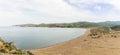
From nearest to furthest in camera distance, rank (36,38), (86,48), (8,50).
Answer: (8,50) < (86,48) < (36,38)

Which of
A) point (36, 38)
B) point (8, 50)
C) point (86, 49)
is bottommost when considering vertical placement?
point (36, 38)

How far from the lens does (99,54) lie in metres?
26.5

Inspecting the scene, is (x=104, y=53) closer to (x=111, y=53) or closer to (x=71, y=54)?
(x=111, y=53)

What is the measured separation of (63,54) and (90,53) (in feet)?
11.2

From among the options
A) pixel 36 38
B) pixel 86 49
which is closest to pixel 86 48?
pixel 86 49

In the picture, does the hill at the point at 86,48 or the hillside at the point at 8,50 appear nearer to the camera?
the hillside at the point at 8,50

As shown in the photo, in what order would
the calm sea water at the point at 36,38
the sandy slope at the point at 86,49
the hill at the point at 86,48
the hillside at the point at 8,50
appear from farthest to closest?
the calm sea water at the point at 36,38, the hill at the point at 86,48, the sandy slope at the point at 86,49, the hillside at the point at 8,50

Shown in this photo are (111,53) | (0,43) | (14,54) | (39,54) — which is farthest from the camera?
(39,54)

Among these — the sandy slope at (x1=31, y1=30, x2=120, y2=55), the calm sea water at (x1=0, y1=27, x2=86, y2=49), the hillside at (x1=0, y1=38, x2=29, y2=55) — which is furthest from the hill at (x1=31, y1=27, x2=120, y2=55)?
the calm sea water at (x1=0, y1=27, x2=86, y2=49)

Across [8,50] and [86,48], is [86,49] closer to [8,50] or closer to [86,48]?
[86,48]

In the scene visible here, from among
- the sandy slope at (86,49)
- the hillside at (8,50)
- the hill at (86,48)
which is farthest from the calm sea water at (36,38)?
the hillside at (8,50)

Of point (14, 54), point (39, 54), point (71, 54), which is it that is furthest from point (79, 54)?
point (14, 54)

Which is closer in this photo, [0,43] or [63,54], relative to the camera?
[0,43]

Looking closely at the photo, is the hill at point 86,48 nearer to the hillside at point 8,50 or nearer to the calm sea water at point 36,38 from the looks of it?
the hillside at point 8,50
